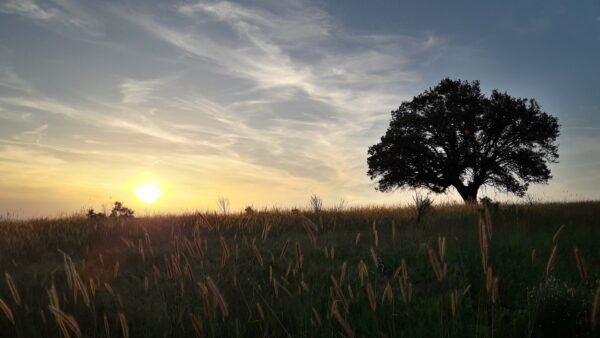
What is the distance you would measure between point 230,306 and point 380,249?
3764mm

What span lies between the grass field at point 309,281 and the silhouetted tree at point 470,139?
19.5 meters

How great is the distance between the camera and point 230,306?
5.37 meters

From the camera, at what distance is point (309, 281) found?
6.35 metres

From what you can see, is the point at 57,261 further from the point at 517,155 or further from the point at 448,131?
the point at 517,155

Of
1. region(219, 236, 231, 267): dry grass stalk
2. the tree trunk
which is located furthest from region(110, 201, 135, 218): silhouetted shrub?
the tree trunk

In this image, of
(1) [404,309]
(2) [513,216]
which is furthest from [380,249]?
(2) [513,216]

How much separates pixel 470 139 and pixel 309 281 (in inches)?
1145

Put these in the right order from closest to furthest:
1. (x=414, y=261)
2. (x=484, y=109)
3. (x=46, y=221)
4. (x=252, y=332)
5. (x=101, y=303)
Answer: (x=252, y=332) → (x=101, y=303) → (x=414, y=261) → (x=46, y=221) → (x=484, y=109)

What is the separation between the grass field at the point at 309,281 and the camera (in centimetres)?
363

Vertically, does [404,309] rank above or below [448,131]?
below

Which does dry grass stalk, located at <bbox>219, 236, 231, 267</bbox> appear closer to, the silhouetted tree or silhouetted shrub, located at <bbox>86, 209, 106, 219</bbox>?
silhouetted shrub, located at <bbox>86, 209, 106, 219</bbox>

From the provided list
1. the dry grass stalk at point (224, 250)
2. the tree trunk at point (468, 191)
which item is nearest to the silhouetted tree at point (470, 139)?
the tree trunk at point (468, 191)

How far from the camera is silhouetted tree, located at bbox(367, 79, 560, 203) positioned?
32562 mm

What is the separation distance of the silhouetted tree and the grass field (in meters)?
19.5
